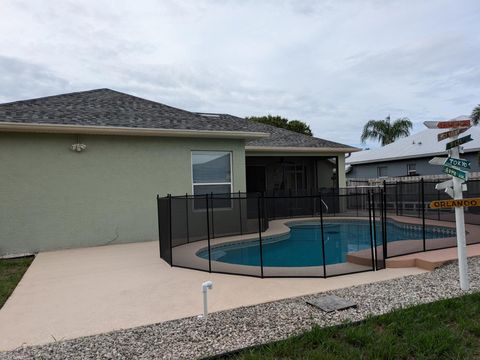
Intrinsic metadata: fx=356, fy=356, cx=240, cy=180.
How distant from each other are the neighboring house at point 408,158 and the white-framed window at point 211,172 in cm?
1298

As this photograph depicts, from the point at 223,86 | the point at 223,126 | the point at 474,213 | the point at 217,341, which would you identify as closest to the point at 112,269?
the point at 217,341

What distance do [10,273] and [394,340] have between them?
7045mm

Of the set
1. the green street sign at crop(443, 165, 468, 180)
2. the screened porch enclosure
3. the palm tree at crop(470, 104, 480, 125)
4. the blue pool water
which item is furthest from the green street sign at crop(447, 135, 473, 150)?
the palm tree at crop(470, 104, 480, 125)

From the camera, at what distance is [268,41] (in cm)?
1326

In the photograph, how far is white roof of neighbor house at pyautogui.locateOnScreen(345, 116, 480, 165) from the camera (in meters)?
20.0

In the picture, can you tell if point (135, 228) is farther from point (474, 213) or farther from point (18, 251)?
point (474, 213)

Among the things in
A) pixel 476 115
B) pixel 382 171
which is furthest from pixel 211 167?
pixel 382 171

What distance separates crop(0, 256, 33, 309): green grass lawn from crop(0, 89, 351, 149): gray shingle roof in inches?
131

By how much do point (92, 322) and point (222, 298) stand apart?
5.48 feet

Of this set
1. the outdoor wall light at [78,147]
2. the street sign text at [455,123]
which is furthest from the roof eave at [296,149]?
the street sign text at [455,123]

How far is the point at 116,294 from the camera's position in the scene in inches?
212

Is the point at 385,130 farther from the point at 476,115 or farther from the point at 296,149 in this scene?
the point at 296,149

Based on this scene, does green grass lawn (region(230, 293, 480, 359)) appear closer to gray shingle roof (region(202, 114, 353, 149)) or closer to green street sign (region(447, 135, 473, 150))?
green street sign (region(447, 135, 473, 150))

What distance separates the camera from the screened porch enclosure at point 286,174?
18609 millimetres
